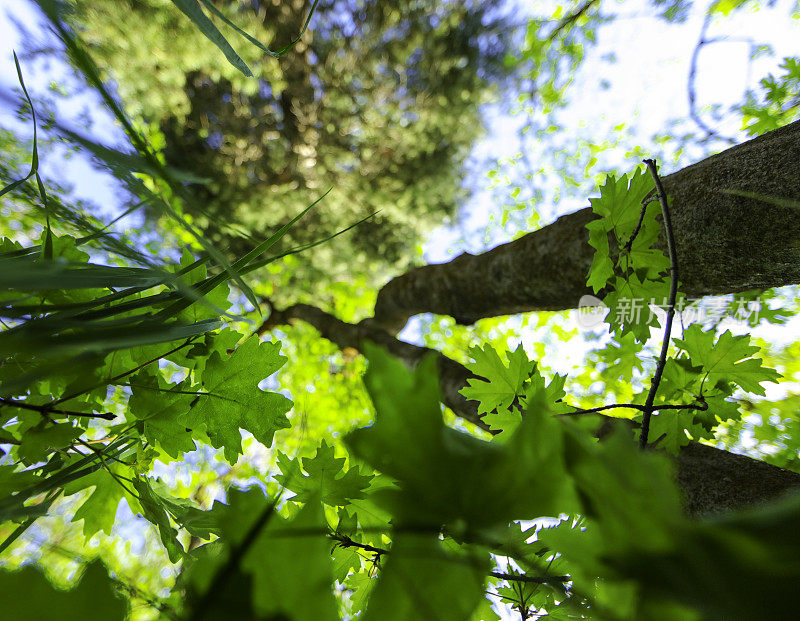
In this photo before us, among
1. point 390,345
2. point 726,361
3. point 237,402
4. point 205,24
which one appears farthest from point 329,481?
point 390,345

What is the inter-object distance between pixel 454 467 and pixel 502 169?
433 centimetres

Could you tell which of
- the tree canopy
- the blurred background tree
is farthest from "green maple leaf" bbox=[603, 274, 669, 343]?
the blurred background tree

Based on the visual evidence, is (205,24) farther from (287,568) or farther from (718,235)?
(718,235)

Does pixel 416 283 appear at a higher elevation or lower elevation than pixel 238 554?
higher

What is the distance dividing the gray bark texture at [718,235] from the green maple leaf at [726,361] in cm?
16

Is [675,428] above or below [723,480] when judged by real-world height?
above

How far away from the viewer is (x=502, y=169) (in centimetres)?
412

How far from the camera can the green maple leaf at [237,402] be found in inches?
21.3

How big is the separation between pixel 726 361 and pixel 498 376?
1.56 ft

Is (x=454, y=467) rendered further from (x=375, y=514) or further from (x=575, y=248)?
(x=575, y=248)

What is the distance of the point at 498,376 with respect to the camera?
2.64 ft

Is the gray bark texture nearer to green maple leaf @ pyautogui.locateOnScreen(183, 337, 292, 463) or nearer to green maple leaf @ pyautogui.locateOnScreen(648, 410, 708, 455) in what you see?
green maple leaf @ pyautogui.locateOnScreen(648, 410, 708, 455)

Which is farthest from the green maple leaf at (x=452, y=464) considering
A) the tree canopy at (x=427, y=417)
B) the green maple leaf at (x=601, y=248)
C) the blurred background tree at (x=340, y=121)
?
the blurred background tree at (x=340, y=121)

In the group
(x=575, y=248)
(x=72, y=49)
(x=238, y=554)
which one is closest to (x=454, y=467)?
(x=238, y=554)
